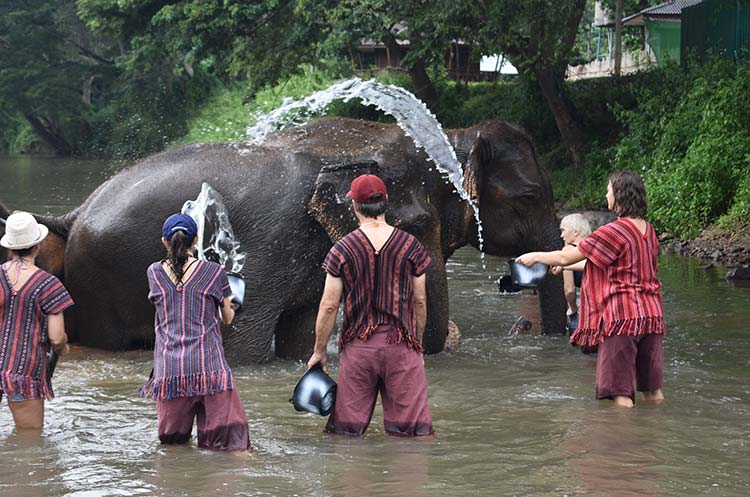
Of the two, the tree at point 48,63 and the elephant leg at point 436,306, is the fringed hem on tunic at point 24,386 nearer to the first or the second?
the elephant leg at point 436,306

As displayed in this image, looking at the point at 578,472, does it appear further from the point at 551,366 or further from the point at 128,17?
the point at 128,17

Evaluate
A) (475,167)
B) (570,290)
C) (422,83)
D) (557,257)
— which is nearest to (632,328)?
(557,257)

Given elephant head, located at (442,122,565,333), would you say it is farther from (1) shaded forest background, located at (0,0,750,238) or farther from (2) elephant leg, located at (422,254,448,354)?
(1) shaded forest background, located at (0,0,750,238)

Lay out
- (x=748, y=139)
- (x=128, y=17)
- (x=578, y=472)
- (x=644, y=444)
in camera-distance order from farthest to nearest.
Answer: (x=128, y=17), (x=748, y=139), (x=644, y=444), (x=578, y=472)

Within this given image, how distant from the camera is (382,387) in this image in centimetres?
652

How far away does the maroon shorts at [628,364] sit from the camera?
280 inches

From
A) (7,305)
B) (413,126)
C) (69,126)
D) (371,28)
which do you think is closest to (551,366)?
(413,126)

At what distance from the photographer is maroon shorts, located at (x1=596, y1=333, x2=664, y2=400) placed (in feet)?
23.3

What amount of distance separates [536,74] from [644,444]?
18.1 m

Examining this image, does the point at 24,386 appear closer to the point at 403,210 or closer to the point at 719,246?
the point at 403,210

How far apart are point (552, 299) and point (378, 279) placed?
3.67m

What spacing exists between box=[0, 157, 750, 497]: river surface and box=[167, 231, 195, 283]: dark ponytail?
2.97ft

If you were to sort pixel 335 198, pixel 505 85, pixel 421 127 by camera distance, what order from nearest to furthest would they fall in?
1. pixel 335 198
2. pixel 421 127
3. pixel 505 85

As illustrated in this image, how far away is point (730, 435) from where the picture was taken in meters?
6.89
